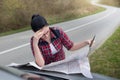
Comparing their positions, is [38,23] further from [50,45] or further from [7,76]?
[7,76]

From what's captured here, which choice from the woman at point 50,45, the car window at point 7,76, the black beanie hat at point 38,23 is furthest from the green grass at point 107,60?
the car window at point 7,76

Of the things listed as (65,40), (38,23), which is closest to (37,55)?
(38,23)

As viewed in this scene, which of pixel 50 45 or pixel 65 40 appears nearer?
pixel 50 45

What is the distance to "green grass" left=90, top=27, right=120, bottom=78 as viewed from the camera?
29.9 ft

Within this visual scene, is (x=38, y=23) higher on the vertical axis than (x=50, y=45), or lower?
higher

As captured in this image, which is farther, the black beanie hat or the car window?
the black beanie hat

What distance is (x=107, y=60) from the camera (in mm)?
10453

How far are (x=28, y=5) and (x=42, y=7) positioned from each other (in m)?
4.08

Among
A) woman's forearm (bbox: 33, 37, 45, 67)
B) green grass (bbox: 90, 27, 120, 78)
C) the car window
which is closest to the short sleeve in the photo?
woman's forearm (bbox: 33, 37, 45, 67)

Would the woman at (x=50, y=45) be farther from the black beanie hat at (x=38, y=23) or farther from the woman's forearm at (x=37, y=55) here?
the black beanie hat at (x=38, y=23)

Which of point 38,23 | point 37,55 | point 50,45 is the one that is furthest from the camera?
point 50,45

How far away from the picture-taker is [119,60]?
10336 mm

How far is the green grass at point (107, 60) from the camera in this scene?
9.10 metres

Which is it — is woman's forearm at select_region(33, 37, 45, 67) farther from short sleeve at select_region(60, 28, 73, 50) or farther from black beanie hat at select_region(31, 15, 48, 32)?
short sleeve at select_region(60, 28, 73, 50)
